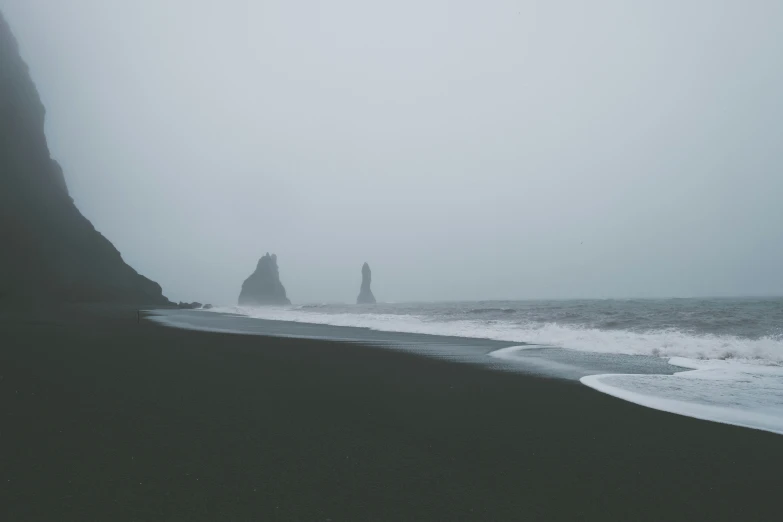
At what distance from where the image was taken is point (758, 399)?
824cm

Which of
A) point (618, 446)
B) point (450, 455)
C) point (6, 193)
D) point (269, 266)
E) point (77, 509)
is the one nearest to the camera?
point (77, 509)

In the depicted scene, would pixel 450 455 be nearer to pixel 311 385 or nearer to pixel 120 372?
pixel 311 385

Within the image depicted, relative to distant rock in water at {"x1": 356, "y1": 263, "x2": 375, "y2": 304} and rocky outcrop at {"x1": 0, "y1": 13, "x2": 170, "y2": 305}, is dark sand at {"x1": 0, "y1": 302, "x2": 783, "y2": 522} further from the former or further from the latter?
distant rock in water at {"x1": 356, "y1": 263, "x2": 375, "y2": 304}

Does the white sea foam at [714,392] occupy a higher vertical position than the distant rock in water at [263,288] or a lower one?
lower

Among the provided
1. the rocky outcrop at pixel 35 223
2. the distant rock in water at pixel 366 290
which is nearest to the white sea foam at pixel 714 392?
the rocky outcrop at pixel 35 223

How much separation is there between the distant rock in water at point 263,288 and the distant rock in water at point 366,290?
2948cm

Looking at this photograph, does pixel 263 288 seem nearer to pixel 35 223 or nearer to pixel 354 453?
pixel 35 223

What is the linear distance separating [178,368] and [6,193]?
2384 inches

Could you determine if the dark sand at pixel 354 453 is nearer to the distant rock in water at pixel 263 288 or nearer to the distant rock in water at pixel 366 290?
the distant rock in water at pixel 263 288

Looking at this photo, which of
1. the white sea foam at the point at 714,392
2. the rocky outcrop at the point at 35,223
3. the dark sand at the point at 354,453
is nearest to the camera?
the dark sand at the point at 354,453

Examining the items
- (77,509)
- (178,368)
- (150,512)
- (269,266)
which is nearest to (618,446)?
(150,512)

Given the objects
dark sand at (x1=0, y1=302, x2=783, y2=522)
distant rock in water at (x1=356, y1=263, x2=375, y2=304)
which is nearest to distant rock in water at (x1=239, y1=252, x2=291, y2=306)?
distant rock in water at (x1=356, y1=263, x2=375, y2=304)

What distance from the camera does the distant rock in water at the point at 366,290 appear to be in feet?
585

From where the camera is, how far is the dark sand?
3.50 metres
